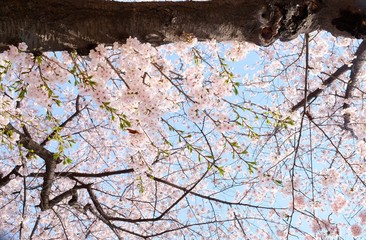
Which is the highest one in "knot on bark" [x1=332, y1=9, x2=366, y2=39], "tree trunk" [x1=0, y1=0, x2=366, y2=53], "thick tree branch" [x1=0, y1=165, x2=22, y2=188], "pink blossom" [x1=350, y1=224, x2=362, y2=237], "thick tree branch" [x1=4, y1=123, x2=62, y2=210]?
"thick tree branch" [x1=0, y1=165, x2=22, y2=188]

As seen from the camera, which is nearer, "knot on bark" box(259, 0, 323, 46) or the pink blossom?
"knot on bark" box(259, 0, 323, 46)

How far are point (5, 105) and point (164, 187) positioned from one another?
4424mm

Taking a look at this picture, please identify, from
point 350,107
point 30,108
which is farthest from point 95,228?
point 350,107

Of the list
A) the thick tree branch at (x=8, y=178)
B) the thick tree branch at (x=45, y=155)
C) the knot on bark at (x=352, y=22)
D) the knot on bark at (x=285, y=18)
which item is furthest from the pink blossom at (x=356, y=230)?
the thick tree branch at (x=8, y=178)

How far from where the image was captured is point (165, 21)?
213 cm

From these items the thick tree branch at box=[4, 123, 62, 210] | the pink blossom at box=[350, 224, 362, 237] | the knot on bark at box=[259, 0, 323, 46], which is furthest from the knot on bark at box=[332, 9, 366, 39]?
the pink blossom at box=[350, 224, 362, 237]

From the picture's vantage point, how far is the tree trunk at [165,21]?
6.55ft

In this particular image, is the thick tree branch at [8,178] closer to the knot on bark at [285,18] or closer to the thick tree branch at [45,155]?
the thick tree branch at [45,155]

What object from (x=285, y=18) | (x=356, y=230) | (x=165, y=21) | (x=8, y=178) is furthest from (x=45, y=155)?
(x=356, y=230)

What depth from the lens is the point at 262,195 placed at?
6715 mm

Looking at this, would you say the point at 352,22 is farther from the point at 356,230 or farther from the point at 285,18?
the point at 356,230

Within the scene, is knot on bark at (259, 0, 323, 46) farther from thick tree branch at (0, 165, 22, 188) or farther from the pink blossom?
the pink blossom

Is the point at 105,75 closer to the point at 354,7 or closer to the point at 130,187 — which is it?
the point at 354,7

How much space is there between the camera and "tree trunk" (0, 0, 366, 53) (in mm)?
1998
